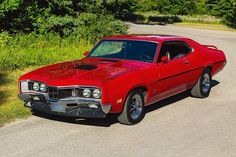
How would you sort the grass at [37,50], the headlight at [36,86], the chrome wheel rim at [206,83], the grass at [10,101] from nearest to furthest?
the headlight at [36,86] → the grass at [10,101] → the chrome wheel rim at [206,83] → the grass at [37,50]

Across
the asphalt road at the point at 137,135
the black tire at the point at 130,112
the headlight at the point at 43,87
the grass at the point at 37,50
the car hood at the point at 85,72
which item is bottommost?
the grass at the point at 37,50

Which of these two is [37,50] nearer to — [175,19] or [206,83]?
[206,83]

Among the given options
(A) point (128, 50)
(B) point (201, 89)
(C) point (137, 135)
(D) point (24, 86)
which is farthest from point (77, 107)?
(B) point (201, 89)

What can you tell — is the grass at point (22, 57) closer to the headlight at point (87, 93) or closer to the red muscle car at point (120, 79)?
the red muscle car at point (120, 79)

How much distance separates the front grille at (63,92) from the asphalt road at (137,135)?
571 mm

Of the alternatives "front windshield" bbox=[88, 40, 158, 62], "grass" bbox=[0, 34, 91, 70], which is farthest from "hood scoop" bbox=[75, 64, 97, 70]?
"grass" bbox=[0, 34, 91, 70]

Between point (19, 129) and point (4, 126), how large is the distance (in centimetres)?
35

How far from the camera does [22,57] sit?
45.7 feet

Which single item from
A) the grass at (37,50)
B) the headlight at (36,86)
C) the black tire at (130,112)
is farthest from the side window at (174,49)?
the grass at (37,50)

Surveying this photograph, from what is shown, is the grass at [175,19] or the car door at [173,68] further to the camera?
the grass at [175,19]

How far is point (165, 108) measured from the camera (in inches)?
352

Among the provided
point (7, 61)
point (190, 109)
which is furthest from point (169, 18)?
point (190, 109)

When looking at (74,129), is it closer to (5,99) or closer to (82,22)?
(5,99)

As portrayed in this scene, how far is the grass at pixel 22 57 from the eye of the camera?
8641mm
